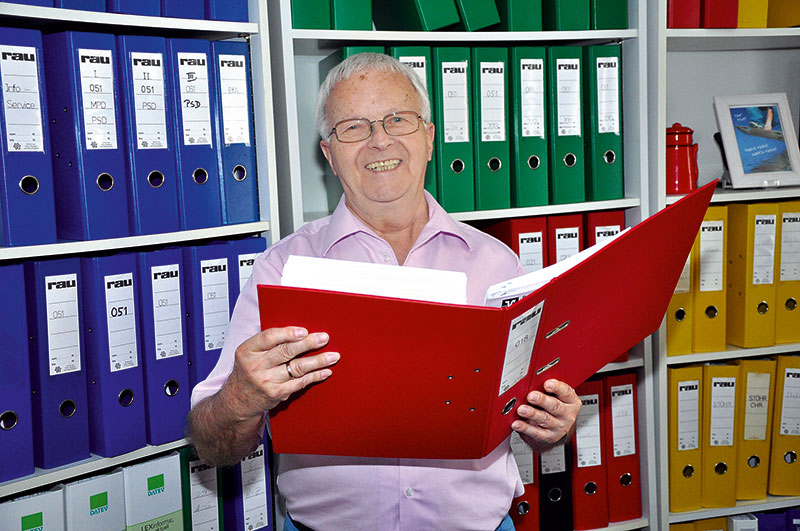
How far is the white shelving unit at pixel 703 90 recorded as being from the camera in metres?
2.03

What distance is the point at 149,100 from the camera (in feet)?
5.20

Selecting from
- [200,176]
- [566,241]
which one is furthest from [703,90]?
[200,176]

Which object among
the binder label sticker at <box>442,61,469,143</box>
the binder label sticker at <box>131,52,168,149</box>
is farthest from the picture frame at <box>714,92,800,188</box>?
the binder label sticker at <box>131,52,168,149</box>

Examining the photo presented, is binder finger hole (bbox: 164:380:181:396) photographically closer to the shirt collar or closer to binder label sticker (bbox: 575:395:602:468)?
the shirt collar

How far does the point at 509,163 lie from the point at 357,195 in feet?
1.89

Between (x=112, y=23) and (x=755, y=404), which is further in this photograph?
(x=755, y=404)

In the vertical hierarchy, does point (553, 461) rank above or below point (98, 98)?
Result: below

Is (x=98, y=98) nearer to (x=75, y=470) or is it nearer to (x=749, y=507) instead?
(x=75, y=470)

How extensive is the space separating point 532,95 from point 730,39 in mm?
679

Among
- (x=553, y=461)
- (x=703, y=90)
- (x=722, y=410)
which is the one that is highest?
→ (x=703, y=90)

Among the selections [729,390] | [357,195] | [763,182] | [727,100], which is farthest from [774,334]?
[357,195]

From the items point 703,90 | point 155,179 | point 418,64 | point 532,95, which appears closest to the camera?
point 155,179

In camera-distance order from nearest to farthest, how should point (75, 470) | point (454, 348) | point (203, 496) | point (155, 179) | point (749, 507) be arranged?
point (454, 348), point (75, 470), point (155, 179), point (203, 496), point (749, 507)

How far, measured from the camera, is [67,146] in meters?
1.50
